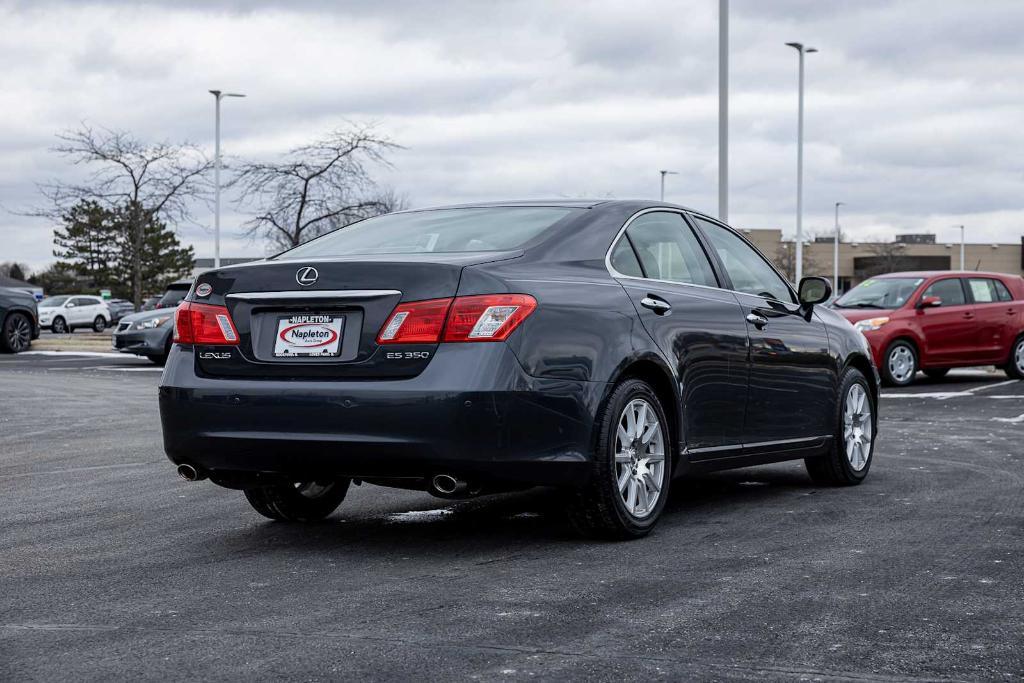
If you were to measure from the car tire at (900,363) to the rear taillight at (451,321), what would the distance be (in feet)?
45.5

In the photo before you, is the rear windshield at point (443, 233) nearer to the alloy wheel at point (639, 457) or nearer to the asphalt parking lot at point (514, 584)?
the alloy wheel at point (639, 457)

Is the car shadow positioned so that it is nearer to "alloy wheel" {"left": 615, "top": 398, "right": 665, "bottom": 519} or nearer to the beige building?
"alloy wheel" {"left": 615, "top": 398, "right": 665, "bottom": 519}

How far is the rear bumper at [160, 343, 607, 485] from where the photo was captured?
5445 millimetres

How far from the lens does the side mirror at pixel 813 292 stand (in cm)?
800

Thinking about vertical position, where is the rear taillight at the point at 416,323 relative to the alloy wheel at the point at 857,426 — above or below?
above

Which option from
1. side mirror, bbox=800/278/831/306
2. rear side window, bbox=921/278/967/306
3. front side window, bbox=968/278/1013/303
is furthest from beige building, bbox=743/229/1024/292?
side mirror, bbox=800/278/831/306

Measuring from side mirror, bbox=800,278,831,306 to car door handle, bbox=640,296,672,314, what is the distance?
1.79 meters

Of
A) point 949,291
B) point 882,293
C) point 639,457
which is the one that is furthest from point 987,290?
point 639,457

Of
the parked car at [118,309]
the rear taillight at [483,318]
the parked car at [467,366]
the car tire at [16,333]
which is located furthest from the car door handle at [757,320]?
the parked car at [118,309]

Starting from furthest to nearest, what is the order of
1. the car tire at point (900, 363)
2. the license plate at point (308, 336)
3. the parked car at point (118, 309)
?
the parked car at point (118, 309) < the car tire at point (900, 363) < the license plate at point (308, 336)

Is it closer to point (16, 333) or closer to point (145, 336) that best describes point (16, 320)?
point (16, 333)

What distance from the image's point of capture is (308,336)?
570 cm

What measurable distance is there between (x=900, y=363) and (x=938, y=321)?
0.93 metres

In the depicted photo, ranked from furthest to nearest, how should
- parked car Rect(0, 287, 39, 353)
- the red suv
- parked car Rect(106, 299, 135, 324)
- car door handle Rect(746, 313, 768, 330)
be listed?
1. parked car Rect(106, 299, 135, 324)
2. parked car Rect(0, 287, 39, 353)
3. the red suv
4. car door handle Rect(746, 313, 768, 330)
